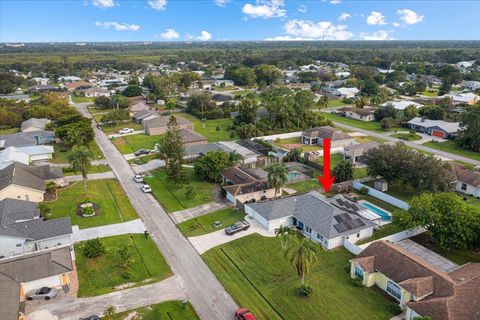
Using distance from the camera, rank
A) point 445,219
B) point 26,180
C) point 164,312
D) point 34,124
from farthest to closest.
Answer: point 34,124, point 26,180, point 445,219, point 164,312

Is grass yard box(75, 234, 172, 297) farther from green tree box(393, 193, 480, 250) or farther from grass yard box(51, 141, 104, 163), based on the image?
grass yard box(51, 141, 104, 163)

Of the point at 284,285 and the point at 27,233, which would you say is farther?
the point at 27,233

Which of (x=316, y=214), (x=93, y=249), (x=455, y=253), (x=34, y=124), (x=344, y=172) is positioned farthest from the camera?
(x=34, y=124)

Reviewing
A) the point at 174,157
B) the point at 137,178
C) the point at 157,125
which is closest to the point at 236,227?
the point at 174,157

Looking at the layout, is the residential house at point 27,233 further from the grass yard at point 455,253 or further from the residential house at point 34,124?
the residential house at point 34,124

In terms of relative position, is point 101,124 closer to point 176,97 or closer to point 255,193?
point 176,97

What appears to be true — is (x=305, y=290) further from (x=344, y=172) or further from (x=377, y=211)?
(x=344, y=172)

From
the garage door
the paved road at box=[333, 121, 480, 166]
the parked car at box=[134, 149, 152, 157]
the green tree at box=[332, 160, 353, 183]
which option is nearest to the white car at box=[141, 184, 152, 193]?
the parked car at box=[134, 149, 152, 157]
